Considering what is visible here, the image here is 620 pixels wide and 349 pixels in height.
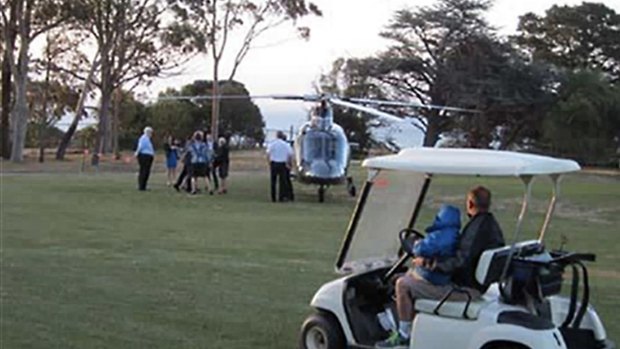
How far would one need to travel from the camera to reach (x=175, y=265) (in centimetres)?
1372

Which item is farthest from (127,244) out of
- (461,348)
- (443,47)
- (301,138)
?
(443,47)

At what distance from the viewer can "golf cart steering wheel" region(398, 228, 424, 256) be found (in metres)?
7.71

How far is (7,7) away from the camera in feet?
178

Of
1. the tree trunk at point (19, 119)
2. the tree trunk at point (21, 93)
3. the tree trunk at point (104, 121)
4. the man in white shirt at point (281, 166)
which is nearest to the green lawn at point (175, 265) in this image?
the man in white shirt at point (281, 166)

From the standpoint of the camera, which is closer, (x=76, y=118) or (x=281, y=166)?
(x=281, y=166)

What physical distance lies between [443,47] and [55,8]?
95.0 feet

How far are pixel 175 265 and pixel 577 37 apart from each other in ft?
222

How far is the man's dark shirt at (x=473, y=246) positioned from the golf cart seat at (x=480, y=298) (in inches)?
2.7

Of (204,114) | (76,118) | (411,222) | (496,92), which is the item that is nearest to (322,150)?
(411,222)

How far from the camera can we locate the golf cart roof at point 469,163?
7.29 m

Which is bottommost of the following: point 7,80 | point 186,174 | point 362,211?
point 186,174

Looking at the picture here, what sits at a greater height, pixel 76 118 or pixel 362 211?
pixel 76 118

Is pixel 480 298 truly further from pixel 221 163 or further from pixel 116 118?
pixel 116 118

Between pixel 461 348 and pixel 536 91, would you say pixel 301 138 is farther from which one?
pixel 536 91
